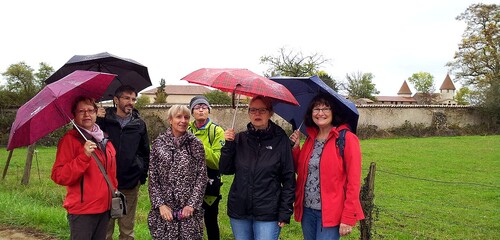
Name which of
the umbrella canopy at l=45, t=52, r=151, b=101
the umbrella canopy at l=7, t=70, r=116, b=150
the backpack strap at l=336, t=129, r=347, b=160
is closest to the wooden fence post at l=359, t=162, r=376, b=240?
the backpack strap at l=336, t=129, r=347, b=160

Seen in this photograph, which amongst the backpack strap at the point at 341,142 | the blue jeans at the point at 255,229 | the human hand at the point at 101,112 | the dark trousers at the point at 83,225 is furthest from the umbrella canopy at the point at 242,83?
the dark trousers at the point at 83,225

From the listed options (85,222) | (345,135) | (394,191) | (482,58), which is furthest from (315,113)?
(482,58)

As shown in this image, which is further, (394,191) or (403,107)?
(403,107)

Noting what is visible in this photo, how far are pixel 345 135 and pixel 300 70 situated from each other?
46.1 m

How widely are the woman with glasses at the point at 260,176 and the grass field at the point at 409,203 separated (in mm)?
1915

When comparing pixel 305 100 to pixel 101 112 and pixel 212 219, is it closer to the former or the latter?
pixel 212 219

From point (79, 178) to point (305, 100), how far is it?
2.04 m

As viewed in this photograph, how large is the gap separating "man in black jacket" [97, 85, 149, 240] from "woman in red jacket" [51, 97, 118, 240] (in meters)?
0.65

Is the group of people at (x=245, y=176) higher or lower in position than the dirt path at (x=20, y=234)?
higher

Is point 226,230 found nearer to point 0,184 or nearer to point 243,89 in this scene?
point 243,89

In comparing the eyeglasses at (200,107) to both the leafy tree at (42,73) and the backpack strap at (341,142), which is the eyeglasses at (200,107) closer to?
the backpack strap at (341,142)

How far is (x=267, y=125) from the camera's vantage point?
345cm

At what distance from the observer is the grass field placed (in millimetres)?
5996

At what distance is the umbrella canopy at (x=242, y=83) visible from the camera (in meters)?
3.14
